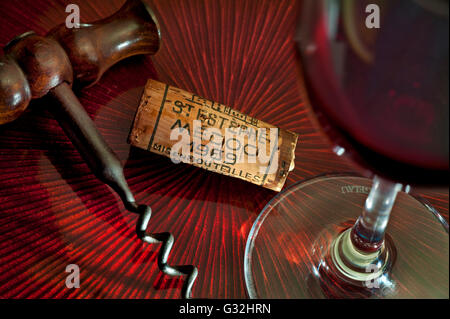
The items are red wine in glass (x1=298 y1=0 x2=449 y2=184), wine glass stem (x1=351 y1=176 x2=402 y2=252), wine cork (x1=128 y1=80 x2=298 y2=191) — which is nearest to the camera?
red wine in glass (x1=298 y1=0 x2=449 y2=184)

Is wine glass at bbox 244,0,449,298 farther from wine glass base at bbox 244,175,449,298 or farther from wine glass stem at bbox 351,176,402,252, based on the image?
wine glass base at bbox 244,175,449,298

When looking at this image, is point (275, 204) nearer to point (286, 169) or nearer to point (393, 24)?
point (286, 169)

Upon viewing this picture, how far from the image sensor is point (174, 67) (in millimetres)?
630

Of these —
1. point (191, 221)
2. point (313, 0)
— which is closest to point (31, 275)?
point (191, 221)

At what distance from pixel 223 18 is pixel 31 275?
46cm

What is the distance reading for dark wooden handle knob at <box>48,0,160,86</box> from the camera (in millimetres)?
524

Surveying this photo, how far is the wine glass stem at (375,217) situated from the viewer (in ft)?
1.27

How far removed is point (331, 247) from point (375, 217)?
10 cm

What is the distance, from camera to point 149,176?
1.78ft

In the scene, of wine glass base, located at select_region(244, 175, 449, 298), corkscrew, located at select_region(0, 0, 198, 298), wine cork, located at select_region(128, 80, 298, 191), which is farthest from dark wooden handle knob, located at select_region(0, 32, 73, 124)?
wine glass base, located at select_region(244, 175, 449, 298)

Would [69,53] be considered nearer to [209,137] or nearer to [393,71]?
[209,137]

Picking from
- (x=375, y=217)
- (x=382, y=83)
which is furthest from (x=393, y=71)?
(x=375, y=217)

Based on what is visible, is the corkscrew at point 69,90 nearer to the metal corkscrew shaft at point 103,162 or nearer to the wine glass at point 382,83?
the metal corkscrew shaft at point 103,162

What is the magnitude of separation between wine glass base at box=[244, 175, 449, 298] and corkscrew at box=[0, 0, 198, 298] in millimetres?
89
